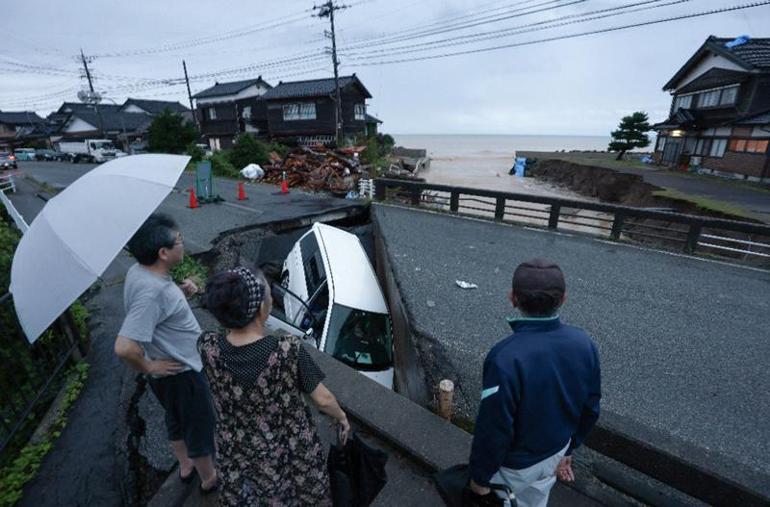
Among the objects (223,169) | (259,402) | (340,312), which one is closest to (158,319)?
(259,402)

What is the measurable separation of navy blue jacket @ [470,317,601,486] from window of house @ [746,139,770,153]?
88.8ft

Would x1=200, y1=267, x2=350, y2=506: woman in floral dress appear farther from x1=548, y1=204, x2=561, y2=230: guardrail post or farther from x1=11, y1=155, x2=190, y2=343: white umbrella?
x1=548, y1=204, x2=561, y2=230: guardrail post

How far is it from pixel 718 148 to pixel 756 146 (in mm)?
4006

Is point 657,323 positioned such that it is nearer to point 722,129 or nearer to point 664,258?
point 664,258

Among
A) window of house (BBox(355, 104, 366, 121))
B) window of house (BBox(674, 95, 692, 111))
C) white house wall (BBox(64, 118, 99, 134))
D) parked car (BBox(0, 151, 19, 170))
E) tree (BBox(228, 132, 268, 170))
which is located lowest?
parked car (BBox(0, 151, 19, 170))

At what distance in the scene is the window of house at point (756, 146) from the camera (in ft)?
63.5

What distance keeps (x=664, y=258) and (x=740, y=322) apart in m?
2.93

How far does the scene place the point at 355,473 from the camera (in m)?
2.06

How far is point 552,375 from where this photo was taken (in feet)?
5.48

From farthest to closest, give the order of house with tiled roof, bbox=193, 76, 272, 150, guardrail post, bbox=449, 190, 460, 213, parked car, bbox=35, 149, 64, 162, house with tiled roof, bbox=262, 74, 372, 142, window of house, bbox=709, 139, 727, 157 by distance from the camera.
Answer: parked car, bbox=35, 149, 64, 162 < house with tiled roof, bbox=193, 76, 272, 150 < house with tiled roof, bbox=262, 74, 372, 142 < window of house, bbox=709, 139, 727, 157 < guardrail post, bbox=449, 190, 460, 213

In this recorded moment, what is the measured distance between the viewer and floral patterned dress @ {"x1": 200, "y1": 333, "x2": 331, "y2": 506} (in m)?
1.65

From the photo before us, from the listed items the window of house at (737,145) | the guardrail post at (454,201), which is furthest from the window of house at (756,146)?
the guardrail post at (454,201)

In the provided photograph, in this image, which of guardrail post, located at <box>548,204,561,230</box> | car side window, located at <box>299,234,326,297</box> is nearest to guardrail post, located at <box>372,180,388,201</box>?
guardrail post, located at <box>548,204,561,230</box>

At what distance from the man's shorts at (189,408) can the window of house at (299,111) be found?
1210 inches
